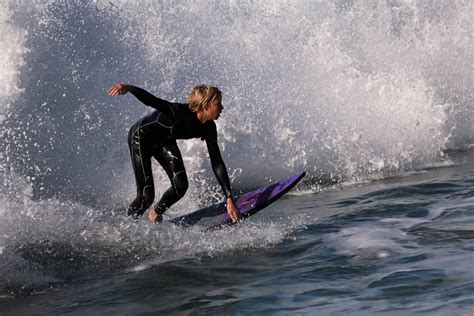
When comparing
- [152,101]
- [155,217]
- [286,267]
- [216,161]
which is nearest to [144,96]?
[152,101]

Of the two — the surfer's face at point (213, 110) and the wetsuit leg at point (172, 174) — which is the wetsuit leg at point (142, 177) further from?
the surfer's face at point (213, 110)

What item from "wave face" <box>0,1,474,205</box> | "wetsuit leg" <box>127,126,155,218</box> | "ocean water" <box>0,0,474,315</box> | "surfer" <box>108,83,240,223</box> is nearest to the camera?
"ocean water" <box>0,0,474,315</box>

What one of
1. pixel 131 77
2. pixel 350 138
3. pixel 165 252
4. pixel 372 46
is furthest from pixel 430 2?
pixel 165 252

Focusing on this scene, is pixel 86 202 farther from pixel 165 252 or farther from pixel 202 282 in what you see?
pixel 202 282

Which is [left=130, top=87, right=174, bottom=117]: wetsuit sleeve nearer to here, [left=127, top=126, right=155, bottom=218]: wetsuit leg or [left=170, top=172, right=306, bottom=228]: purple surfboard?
[left=127, top=126, right=155, bottom=218]: wetsuit leg

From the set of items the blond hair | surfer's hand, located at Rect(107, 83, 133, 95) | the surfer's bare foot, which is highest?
surfer's hand, located at Rect(107, 83, 133, 95)

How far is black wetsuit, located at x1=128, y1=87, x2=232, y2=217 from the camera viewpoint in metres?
8.06

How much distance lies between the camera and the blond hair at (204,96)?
7.75 meters

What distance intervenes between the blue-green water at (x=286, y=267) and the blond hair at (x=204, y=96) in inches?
47.9

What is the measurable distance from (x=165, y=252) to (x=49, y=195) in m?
4.31

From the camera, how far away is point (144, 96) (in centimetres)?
762

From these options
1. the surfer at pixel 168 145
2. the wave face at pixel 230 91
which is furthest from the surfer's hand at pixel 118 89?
the wave face at pixel 230 91

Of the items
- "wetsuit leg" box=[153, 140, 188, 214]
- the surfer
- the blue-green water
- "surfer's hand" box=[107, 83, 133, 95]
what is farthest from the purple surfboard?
"surfer's hand" box=[107, 83, 133, 95]

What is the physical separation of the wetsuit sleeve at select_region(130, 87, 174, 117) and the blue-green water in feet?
3.59
